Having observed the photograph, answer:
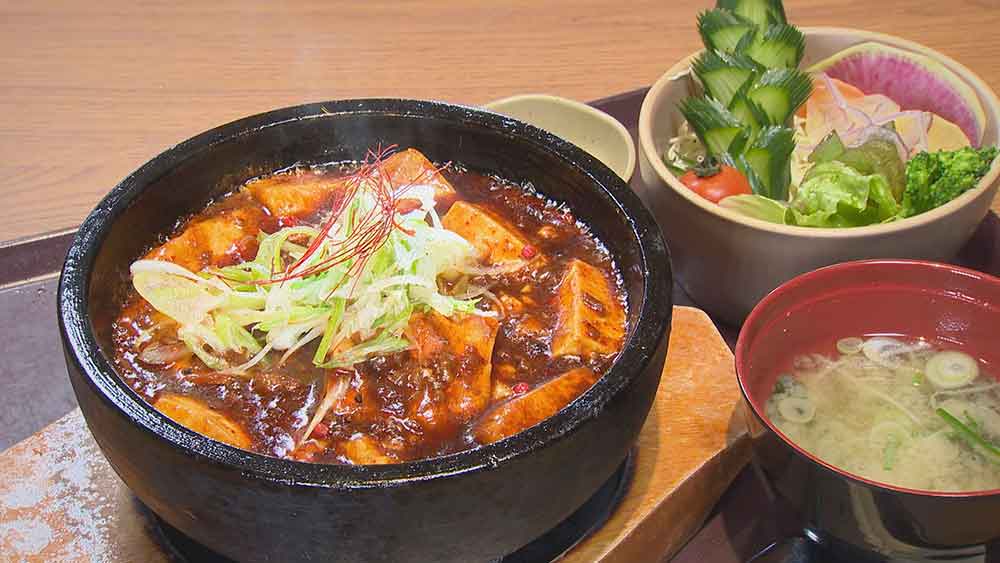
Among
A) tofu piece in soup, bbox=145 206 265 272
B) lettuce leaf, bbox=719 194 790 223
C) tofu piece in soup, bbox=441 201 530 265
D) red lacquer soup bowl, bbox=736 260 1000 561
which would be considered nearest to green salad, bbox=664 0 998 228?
lettuce leaf, bbox=719 194 790 223

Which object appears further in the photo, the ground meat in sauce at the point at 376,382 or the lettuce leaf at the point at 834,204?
the lettuce leaf at the point at 834,204

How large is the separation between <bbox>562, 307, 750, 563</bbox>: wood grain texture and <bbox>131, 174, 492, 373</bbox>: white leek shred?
409mm

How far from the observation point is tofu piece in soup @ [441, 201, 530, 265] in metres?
1.73

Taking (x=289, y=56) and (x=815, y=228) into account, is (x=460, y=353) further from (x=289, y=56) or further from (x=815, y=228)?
(x=289, y=56)

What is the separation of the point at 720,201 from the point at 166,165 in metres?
1.18

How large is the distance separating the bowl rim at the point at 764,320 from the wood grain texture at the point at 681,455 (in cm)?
10

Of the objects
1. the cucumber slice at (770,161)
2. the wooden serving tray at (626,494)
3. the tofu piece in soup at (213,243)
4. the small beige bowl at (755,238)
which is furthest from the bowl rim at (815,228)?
the tofu piece in soup at (213,243)

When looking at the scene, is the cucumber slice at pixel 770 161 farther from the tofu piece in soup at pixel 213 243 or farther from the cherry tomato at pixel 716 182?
the tofu piece in soup at pixel 213 243

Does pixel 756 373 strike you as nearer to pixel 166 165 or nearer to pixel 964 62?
pixel 166 165

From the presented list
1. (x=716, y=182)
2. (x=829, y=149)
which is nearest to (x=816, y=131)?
(x=829, y=149)

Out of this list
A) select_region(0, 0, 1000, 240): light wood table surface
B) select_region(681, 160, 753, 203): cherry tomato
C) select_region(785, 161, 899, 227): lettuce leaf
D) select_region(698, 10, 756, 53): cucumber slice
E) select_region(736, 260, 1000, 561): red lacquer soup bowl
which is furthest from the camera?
select_region(0, 0, 1000, 240): light wood table surface

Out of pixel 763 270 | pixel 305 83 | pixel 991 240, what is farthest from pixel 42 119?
pixel 991 240

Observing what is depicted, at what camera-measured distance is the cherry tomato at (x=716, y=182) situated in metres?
2.20

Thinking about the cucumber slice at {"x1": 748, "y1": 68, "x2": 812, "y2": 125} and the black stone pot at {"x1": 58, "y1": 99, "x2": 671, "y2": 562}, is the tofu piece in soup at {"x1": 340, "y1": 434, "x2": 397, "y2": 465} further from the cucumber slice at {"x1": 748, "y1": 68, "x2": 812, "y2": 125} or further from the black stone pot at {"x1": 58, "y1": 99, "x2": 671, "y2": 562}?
the cucumber slice at {"x1": 748, "y1": 68, "x2": 812, "y2": 125}
